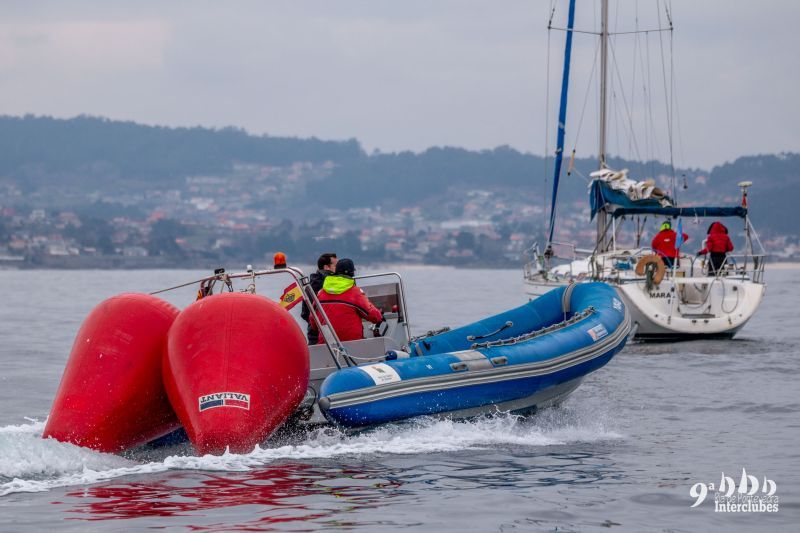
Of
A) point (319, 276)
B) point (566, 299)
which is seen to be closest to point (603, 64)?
point (566, 299)

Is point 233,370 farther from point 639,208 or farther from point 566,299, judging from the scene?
point 639,208

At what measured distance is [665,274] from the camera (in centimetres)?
2044

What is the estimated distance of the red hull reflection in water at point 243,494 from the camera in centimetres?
728

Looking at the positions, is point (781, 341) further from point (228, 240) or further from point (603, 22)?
point (228, 240)

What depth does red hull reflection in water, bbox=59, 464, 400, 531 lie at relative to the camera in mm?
7281

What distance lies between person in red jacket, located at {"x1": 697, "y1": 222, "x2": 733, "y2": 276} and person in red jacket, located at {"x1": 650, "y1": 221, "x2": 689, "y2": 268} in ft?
1.76

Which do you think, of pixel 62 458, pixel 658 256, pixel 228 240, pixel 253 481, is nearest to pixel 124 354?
pixel 62 458

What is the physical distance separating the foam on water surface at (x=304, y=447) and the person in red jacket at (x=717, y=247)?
10.3 meters

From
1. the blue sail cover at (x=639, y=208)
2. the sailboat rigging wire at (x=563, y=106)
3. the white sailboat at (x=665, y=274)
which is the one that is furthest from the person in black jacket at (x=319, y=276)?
the sailboat rigging wire at (x=563, y=106)

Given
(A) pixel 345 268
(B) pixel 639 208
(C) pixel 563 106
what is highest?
(C) pixel 563 106

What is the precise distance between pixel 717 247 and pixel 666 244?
822mm

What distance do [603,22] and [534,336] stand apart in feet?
55.3

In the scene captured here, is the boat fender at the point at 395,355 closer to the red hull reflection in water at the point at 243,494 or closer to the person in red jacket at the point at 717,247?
the red hull reflection in water at the point at 243,494

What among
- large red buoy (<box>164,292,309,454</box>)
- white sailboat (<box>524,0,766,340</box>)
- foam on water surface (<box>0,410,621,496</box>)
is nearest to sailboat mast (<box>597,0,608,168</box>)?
white sailboat (<box>524,0,766,340</box>)
